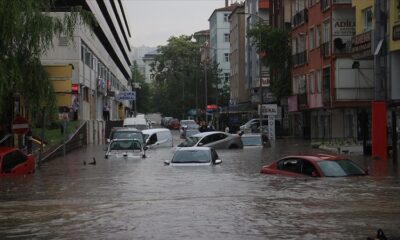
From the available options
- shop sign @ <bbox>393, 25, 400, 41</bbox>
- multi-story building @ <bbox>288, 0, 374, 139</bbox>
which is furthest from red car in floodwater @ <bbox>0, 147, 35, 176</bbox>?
multi-story building @ <bbox>288, 0, 374, 139</bbox>

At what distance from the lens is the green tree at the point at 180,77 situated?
120 meters

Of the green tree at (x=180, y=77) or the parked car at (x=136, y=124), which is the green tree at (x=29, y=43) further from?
the green tree at (x=180, y=77)

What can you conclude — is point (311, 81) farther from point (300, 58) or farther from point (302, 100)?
point (300, 58)

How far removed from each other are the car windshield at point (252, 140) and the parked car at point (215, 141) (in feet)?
3.77

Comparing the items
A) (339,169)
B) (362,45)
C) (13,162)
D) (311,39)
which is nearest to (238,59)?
(311,39)

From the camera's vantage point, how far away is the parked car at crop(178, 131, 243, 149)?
4347 cm

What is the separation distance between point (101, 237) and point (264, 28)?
56318mm

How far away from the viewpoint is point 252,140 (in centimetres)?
4734

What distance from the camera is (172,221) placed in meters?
12.9

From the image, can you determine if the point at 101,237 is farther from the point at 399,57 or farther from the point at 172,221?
the point at 399,57

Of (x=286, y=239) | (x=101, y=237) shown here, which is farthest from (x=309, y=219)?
(x=101, y=237)

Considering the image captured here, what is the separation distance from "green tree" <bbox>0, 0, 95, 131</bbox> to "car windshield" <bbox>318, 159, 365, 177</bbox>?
8.94 metres

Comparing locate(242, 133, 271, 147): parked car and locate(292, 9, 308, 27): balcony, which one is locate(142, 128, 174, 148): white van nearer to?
locate(242, 133, 271, 147): parked car

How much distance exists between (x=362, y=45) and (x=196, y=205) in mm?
25843
